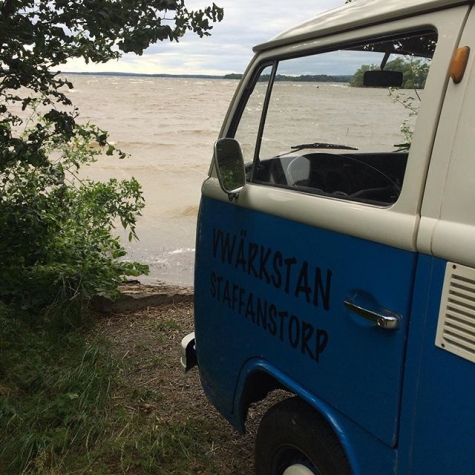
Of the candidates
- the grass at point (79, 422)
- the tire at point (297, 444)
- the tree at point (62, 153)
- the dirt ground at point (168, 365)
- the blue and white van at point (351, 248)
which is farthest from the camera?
the tree at point (62, 153)

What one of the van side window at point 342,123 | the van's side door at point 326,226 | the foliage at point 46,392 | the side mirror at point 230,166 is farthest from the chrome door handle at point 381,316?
the foliage at point 46,392

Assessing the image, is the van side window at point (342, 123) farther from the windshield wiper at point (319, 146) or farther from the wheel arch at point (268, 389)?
the wheel arch at point (268, 389)

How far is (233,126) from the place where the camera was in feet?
9.06

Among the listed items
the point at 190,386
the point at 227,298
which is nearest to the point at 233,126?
the point at 227,298

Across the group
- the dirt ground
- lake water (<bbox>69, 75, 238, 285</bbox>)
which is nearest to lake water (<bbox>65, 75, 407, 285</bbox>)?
lake water (<bbox>69, 75, 238, 285</bbox>)

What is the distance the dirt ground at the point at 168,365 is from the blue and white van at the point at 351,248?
20.0 inches

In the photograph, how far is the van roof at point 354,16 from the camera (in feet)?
5.39

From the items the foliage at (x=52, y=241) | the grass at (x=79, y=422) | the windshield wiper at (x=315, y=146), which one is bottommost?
the grass at (x=79, y=422)

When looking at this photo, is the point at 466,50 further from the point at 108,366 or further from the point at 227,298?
the point at 108,366

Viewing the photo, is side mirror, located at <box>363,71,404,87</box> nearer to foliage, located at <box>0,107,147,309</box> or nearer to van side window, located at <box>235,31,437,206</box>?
van side window, located at <box>235,31,437,206</box>

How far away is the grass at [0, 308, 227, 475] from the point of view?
290 cm

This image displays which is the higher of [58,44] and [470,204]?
[58,44]

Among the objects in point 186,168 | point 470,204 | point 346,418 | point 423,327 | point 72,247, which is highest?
point 470,204

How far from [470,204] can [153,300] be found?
427cm
